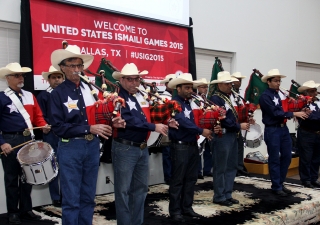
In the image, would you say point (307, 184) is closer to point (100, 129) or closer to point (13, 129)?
point (100, 129)

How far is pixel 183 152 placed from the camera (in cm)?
441

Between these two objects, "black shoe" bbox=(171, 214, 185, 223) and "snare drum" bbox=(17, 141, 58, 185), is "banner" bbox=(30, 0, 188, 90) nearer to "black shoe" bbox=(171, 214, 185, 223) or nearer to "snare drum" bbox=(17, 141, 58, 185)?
"snare drum" bbox=(17, 141, 58, 185)

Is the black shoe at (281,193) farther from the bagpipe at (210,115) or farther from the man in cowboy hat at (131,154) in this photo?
the man in cowboy hat at (131,154)

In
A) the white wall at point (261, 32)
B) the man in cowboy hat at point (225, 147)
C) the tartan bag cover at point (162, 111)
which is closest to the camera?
the tartan bag cover at point (162, 111)

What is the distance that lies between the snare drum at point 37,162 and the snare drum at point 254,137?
3840mm

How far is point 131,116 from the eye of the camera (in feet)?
12.0

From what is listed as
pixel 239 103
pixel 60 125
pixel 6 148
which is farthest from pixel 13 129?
pixel 239 103

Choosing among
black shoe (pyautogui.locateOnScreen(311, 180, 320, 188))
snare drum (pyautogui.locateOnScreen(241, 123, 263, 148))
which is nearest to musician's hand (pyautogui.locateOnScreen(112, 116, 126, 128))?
snare drum (pyautogui.locateOnScreen(241, 123, 263, 148))

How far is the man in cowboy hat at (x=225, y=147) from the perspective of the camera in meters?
5.03

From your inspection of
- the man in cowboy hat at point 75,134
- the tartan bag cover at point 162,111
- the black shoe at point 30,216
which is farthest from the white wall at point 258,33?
the man in cowboy hat at point 75,134

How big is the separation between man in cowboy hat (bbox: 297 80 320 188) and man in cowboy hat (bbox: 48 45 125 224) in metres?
4.27

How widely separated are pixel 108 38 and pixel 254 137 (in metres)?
3.12

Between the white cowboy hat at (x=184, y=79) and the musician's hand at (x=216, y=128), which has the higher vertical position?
the white cowboy hat at (x=184, y=79)

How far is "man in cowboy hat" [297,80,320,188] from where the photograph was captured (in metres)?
6.52
